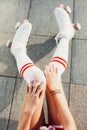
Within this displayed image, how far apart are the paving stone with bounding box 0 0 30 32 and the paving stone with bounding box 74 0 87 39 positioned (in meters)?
0.49

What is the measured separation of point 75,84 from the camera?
231cm

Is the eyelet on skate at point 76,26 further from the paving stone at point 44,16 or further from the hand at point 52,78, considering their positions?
the hand at point 52,78

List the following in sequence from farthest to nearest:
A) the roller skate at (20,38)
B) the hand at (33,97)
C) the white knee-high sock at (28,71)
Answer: the roller skate at (20,38), the white knee-high sock at (28,71), the hand at (33,97)

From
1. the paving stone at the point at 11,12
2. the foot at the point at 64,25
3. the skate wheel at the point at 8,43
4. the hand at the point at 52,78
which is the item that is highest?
the paving stone at the point at 11,12

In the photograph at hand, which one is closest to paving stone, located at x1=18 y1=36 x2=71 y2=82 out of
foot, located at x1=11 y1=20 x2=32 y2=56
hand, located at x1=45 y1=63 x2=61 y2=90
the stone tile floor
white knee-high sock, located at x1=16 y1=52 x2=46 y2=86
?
the stone tile floor

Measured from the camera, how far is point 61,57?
6.88ft

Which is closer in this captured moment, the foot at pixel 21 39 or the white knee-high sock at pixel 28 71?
the white knee-high sock at pixel 28 71

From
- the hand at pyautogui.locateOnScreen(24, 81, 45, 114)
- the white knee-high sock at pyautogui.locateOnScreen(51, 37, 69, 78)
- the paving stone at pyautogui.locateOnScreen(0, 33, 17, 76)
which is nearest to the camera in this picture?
the hand at pyautogui.locateOnScreen(24, 81, 45, 114)

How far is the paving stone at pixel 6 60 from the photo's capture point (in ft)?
7.82

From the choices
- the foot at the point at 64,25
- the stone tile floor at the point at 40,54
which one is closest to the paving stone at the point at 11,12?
the stone tile floor at the point at 40,54

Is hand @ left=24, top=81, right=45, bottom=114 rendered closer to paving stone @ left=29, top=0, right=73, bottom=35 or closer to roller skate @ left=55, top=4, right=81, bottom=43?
roller skate @ left=55, top=4, right=81, bottom=43

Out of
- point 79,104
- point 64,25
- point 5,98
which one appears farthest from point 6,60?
point 79,104

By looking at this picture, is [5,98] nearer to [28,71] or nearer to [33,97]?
[28,71]

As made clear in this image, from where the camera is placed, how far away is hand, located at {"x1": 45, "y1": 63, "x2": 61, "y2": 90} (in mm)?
1899
